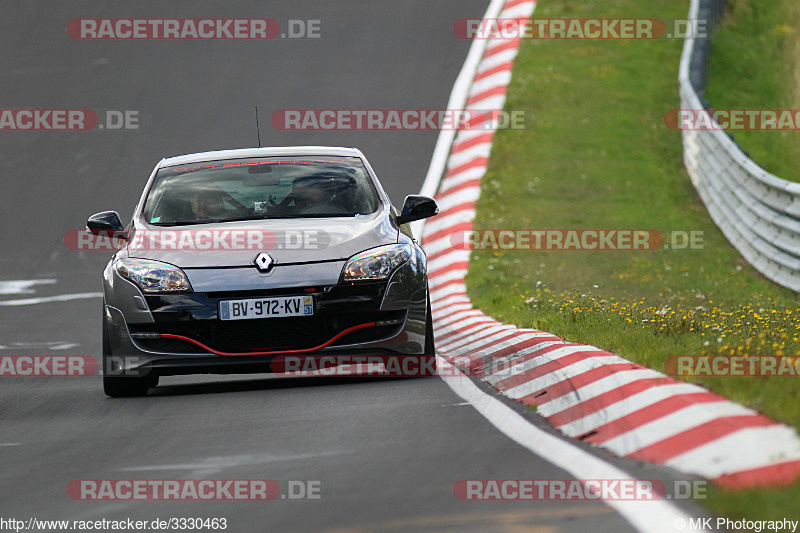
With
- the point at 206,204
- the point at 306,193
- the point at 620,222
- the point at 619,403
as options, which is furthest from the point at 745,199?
the point at 619,403

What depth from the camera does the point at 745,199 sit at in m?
15.6

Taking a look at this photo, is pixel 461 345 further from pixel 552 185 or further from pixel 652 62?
pixel 652 62

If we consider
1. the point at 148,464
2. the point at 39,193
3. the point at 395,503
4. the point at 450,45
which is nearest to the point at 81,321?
the point at 39,193

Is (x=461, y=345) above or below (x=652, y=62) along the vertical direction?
below

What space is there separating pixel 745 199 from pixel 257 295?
8.65m

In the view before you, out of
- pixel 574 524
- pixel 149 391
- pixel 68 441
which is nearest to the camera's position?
pixel 574 524

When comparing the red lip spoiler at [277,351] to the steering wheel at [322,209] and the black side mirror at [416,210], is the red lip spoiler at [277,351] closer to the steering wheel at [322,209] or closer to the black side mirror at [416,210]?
the steering wheel at [322,209]

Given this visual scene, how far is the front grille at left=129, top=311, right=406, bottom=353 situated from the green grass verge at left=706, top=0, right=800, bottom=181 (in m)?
12.3

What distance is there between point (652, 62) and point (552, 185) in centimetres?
656

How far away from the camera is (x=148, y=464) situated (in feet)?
20.1

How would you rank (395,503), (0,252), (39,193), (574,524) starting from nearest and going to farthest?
(574,524), (395,503), (0,252), (39,193)

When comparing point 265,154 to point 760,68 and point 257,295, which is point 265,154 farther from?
point 760,68

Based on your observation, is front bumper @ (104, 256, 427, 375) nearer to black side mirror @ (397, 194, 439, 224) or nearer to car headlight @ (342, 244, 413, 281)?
car headlight @ (342, 244, 413, 281)

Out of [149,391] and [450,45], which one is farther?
[450,45]
